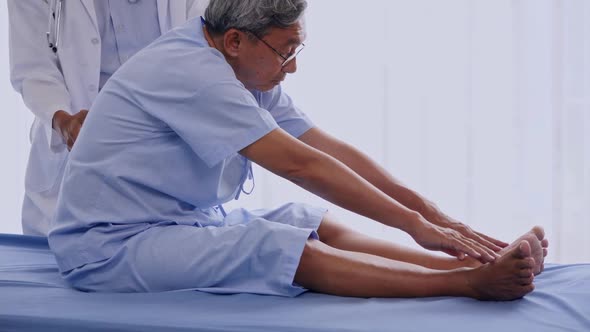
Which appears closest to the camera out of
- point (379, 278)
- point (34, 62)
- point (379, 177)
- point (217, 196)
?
point (379, 278)

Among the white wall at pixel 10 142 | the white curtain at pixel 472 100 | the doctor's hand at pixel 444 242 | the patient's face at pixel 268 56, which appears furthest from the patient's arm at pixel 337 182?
the white wall at pixel 10 142

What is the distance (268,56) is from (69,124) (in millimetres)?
618

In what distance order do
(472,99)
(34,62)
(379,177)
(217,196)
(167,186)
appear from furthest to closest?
1. (472,99)
2. (34,62)
3. (379,177)
4. (217,196)
5. (167,186)

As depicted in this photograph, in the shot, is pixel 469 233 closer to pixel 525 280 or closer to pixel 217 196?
pixel 525 280

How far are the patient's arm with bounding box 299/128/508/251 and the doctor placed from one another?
552 mm

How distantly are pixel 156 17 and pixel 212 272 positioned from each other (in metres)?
0.97

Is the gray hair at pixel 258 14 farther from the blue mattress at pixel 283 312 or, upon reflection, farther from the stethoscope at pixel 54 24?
the stethoscope at pixel 54 24

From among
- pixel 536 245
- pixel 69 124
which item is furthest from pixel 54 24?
pixel 536 245

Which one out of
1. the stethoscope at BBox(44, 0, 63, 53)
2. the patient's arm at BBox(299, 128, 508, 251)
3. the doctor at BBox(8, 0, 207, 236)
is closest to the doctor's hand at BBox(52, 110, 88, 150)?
the doctor at BBox(8, 0, 207, 236)

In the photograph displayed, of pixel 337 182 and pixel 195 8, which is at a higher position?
pixel 195 8

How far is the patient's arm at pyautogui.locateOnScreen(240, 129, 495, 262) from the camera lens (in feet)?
5.54

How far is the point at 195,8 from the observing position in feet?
7.83

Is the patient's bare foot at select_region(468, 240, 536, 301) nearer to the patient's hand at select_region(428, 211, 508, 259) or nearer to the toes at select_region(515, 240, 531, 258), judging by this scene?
the toes at select_region(515, 240, 531, 258)

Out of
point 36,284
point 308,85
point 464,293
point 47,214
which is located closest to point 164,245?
point 36,284
